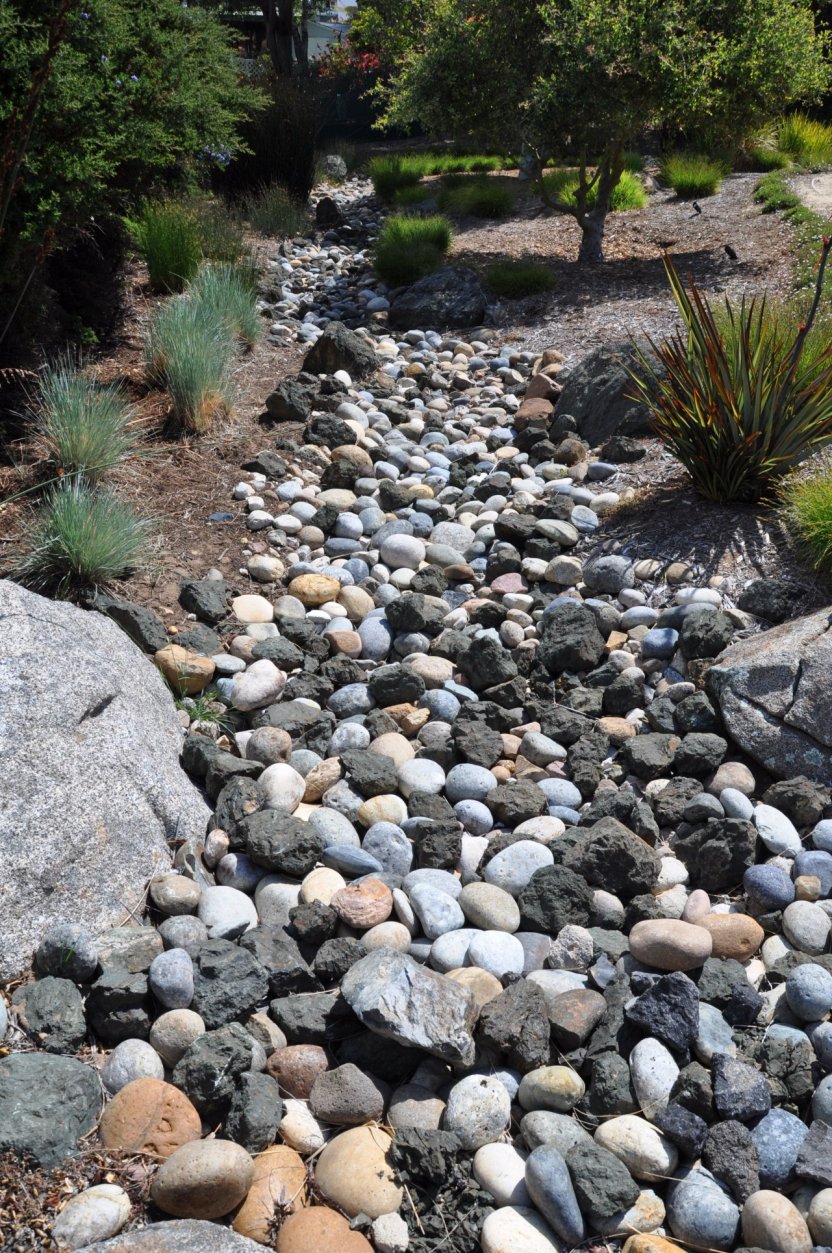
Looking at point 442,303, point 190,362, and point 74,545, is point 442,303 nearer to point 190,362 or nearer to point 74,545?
point 190,362

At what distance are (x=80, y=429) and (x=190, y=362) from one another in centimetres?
94

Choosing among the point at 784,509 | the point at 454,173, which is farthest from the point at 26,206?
the point at 454,173

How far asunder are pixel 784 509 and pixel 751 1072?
2538 mm

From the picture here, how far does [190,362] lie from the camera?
5305 millimetres

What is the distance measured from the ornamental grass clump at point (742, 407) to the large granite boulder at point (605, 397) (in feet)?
2.57

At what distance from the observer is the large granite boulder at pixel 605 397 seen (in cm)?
560

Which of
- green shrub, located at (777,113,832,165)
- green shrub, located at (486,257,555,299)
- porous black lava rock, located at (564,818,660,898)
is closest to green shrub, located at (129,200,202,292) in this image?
green shrub, located at (486,257,555,299)

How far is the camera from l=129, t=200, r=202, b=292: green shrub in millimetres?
6902

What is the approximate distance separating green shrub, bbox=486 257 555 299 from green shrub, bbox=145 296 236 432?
9.86 ft

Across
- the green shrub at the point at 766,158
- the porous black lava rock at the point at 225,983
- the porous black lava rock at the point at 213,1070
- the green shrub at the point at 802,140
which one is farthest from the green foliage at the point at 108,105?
the green shrub at the point at 802,140

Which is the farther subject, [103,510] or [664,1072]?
[103,510]

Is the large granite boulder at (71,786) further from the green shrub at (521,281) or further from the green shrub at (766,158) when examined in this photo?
the green shrub at (766,158)

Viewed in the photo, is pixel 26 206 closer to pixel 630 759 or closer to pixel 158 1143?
pixel 630 759

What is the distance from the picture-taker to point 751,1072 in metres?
2.53
